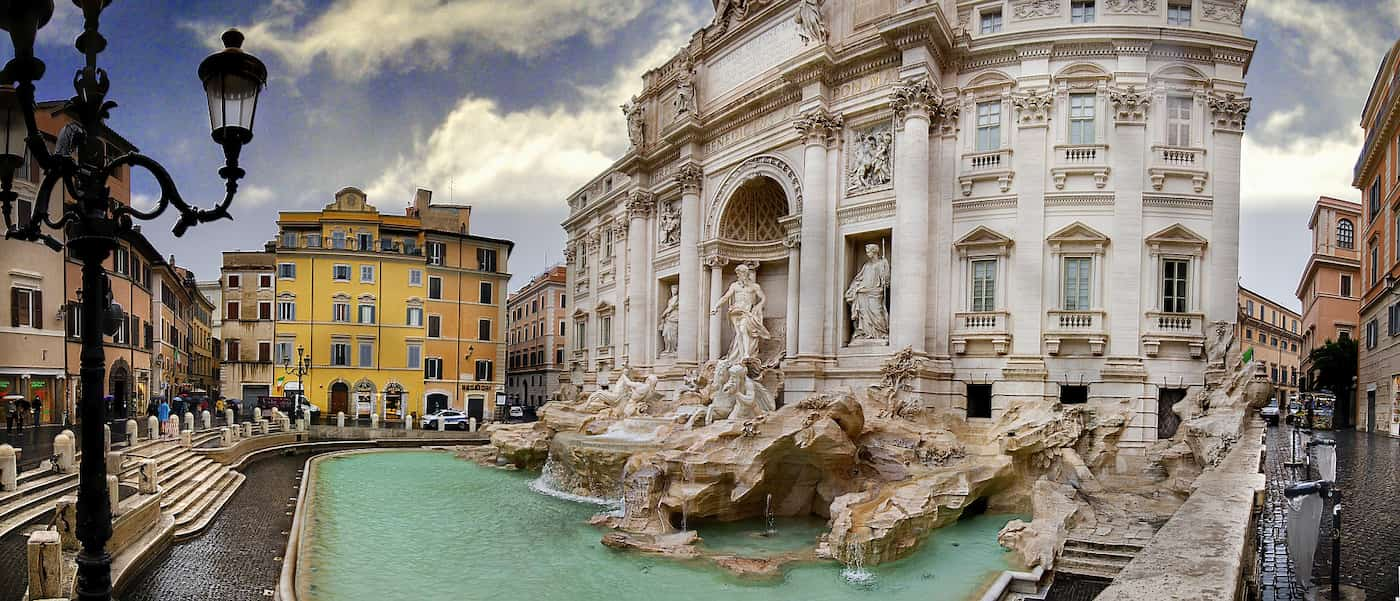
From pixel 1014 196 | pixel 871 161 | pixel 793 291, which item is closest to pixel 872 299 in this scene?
pixel 793 291

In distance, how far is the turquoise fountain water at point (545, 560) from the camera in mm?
11414

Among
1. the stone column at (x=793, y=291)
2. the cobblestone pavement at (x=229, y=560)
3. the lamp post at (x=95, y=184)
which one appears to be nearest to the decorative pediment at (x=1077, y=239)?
the stone column at (x=793, y=291)

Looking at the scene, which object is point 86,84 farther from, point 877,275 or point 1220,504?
point 877,275

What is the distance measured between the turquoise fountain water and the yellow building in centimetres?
2717

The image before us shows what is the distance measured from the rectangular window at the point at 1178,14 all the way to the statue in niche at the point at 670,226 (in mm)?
17012

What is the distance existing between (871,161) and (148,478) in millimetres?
18248

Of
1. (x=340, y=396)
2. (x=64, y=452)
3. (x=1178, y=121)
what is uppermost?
(x=1178, y=121)

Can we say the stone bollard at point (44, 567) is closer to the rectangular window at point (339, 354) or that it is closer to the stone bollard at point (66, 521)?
the stone bollard at point (66, 521)

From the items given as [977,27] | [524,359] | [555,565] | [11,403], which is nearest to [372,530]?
[555,565]

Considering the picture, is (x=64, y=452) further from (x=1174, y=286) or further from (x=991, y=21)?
(x=1174, y=286)

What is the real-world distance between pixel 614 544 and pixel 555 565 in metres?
1.26

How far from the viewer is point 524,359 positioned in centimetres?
6156

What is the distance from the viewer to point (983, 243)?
2145 centimetres

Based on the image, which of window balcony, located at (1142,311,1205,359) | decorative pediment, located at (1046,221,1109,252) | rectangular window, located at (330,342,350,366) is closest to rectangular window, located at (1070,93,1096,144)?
decorative pediment, located at (1046,221,1109,252)
